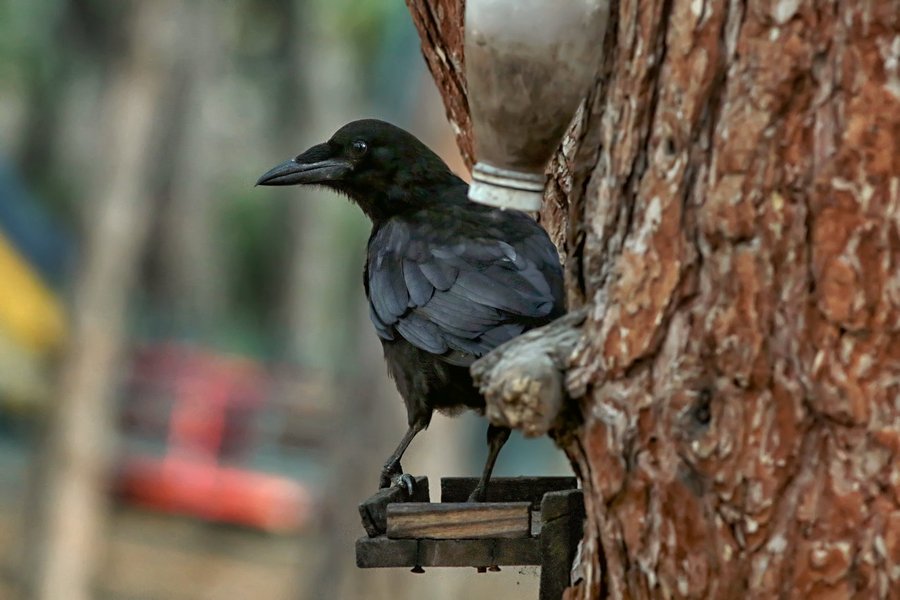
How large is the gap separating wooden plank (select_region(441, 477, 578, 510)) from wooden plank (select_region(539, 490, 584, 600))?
442 mm

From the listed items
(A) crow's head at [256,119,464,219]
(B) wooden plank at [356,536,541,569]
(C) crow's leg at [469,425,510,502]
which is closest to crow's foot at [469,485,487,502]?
(C) crow's leg at [469,425,510,502]

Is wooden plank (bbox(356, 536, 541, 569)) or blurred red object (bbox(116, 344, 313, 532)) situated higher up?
wooden plank (bbox(356, 536, 541, 569))

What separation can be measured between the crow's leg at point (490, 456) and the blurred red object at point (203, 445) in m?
12.6

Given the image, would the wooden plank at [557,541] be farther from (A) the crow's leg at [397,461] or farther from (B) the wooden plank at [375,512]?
(A) the crow's leg at [397,461]

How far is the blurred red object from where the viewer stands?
16.6m

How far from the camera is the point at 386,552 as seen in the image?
2895mm

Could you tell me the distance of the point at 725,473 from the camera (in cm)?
227

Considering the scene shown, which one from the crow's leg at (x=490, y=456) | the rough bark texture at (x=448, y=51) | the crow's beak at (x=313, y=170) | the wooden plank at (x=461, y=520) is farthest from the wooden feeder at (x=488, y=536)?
the rough bark texture at (x=448, y=51)

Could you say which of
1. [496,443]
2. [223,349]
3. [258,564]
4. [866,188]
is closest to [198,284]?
[223,349]

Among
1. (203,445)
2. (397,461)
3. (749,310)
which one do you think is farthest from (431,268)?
(203,445)

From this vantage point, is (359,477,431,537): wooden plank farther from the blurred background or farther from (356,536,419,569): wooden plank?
the blurred background

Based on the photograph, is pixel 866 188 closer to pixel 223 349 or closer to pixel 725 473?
pixel 725 473

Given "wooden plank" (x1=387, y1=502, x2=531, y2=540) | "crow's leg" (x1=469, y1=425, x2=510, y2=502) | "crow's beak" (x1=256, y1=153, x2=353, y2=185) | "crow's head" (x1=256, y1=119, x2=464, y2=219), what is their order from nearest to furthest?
1. "wooden plank" (x1=387, y1=502, x2=531, y2=540)
2. "crow's leg" (x1=469, y1=425, x2=510, y2=502)
3. "crow's beak" (x1=256, y1=153, x2=353, y2=185)
4. "crow's head" (x1=256, y1=119, x2=464, y2=219)

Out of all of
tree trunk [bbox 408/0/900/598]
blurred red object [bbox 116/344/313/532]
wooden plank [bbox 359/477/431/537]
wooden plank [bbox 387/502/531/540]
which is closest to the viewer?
tree trunk [bbox 408/0/900/598]
